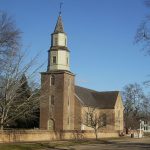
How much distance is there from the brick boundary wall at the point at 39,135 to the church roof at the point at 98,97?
54.3ft

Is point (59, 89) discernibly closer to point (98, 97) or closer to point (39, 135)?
point (39, 135)

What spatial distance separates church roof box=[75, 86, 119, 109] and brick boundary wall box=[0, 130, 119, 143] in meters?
16.5

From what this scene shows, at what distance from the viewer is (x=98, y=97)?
106 meters

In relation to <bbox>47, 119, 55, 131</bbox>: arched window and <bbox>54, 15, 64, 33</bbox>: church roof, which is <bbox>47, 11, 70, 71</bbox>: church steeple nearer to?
<bbox>54, 15, 64, 33</bbox>: church roof

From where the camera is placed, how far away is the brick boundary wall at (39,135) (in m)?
50.3

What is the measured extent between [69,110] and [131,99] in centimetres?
4335

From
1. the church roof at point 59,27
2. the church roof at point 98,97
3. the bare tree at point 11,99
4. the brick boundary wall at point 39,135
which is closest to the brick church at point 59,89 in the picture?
the church roof at point 59,27

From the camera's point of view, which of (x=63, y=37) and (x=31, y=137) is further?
(x=63, y=37)

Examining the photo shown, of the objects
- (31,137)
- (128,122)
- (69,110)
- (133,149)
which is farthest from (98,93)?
(133,149)

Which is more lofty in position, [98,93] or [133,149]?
[98,93]

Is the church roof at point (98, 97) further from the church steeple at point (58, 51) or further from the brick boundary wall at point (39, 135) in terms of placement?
the brick boundary wall at point (39, 135)

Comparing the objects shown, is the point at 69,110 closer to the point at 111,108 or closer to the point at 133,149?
the point at 111,108

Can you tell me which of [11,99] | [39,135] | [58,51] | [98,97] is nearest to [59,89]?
[58,51]

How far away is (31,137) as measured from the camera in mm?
56781
